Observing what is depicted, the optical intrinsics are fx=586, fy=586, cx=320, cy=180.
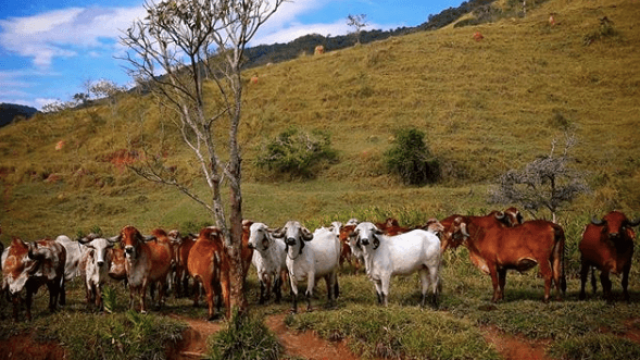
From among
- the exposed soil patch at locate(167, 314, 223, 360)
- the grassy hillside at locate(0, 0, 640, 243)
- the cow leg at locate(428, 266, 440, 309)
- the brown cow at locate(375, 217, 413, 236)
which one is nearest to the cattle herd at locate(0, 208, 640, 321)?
the cow leg at locate(428, 266, 440, 309)

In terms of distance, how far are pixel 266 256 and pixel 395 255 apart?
2788 mm

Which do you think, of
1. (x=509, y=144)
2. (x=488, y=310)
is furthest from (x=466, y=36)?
(x=488, y=310)

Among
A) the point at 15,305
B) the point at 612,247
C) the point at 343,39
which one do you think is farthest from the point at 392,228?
the point at 343,39

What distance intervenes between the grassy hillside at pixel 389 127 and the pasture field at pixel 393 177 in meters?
0.16

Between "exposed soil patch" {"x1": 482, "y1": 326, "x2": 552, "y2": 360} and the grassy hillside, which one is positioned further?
the grassy hillside

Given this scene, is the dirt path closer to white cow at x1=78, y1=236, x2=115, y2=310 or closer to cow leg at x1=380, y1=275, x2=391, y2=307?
cow leg at x1=380, y1=275, x2=391, y2=307

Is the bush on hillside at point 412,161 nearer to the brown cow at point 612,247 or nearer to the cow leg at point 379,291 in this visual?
the brown cow at point 612,247

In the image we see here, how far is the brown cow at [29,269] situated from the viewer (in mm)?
11078

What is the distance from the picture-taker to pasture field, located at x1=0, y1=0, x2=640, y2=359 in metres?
9.73

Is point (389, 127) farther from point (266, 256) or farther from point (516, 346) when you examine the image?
point (516, 346)

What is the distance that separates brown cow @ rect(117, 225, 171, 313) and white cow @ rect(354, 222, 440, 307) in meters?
4.09

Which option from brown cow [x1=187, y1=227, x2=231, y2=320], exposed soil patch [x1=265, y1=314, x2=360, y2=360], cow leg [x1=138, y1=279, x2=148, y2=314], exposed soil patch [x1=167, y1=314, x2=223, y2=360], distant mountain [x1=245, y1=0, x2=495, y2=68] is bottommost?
exposed soil patch [x1=265, y1=314, x2=360, y2=360]

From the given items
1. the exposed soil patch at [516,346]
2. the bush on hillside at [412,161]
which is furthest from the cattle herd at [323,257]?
the bush on hillside at [412,161]

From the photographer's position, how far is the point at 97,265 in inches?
453
